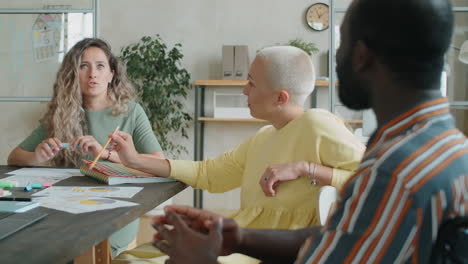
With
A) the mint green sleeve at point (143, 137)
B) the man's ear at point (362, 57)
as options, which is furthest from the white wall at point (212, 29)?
the man's ear at point (362, 57)

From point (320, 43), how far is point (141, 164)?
11.9 ft

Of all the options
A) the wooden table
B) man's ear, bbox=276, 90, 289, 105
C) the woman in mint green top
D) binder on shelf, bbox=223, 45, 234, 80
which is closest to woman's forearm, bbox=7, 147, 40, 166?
the woman in mint green top

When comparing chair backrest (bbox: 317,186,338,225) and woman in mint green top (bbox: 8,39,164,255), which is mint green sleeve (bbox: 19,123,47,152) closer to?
woman in mint green top (bbox: 8,39,164,255)

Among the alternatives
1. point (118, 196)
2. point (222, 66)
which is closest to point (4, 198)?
point (118, 196)

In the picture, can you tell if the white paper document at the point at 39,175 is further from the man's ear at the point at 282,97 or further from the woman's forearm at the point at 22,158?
the man's ear at the point at 282,97

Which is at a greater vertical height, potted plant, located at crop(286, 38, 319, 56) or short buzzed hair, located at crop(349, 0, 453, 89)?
potted plant, located at crop(286, 38, 319, 56)

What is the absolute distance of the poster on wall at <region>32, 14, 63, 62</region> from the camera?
3.58 metres

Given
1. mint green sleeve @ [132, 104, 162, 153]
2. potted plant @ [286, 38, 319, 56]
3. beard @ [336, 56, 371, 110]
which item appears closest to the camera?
beard @ [336, 56, 371, 110]

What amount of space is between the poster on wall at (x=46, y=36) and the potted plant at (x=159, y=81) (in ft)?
4.44

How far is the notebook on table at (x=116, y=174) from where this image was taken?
1.82m

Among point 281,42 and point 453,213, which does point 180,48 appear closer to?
point 281,42

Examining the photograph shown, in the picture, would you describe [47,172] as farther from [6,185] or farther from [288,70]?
[288,70]

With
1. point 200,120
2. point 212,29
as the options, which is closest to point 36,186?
point 200,120

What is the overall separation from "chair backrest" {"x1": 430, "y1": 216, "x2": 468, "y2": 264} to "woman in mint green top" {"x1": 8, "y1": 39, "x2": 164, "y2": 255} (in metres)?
1.72
